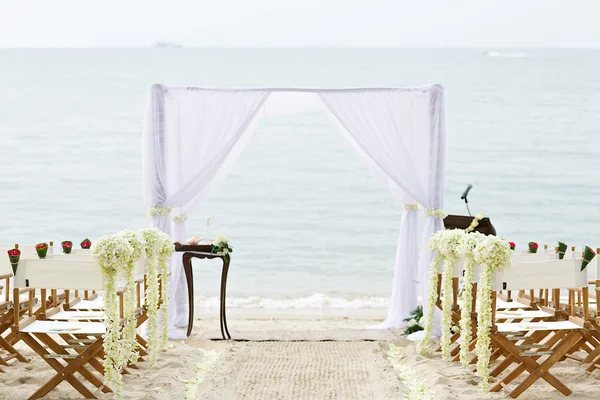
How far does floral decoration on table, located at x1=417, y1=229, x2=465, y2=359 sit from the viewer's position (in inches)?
260

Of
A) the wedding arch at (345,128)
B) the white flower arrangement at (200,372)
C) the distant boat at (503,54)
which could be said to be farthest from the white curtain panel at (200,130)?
the distant boat at (503,54)

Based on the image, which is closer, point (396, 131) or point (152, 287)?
point (152, 287)

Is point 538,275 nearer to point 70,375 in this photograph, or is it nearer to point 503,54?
point 70,375

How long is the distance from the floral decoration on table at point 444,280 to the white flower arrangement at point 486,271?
691 mm

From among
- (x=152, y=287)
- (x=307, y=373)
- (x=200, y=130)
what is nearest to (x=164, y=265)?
(x=152, y=287)

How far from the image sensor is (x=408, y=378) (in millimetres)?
6629

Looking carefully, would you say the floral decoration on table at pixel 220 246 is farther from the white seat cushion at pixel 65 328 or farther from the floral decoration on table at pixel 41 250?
the white seat cushion at pixel 65 328

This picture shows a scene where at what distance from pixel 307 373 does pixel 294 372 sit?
11 cm

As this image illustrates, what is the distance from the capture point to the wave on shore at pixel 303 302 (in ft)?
39.2

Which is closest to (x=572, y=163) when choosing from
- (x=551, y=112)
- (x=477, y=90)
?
(x=551, y=112)

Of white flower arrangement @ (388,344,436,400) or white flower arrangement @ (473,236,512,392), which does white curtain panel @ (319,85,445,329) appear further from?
white flower arrangement @ (473,236,512,392)

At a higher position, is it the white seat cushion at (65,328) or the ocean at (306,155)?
the ocean at (306,155)

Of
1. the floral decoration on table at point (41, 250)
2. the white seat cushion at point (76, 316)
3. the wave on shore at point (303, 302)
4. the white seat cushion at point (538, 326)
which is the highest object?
the floral decoration on table at point (41, 250)

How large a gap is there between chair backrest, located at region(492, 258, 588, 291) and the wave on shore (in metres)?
5.90
